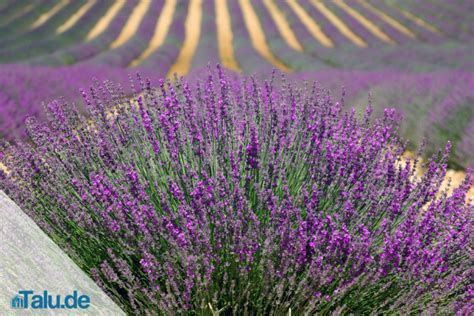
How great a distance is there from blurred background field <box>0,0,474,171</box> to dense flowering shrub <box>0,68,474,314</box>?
3.26 m

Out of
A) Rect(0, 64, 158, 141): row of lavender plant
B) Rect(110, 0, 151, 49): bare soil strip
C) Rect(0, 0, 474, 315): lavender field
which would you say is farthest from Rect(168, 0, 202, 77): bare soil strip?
Rect(0, 0, 474, 315): lavender field

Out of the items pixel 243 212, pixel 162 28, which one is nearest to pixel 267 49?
pixel 162 28

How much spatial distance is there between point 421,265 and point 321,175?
0.55 meters

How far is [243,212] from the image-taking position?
1904 mm

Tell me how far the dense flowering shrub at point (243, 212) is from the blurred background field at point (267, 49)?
10.7ft

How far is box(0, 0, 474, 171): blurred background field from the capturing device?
6.29 metres

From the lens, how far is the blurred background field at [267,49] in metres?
6.29

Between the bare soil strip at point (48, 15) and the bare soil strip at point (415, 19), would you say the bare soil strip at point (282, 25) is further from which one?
the bare soil strip at point (48, 15)

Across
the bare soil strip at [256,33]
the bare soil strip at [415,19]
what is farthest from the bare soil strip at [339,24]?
the bare soil strip at [256,33]

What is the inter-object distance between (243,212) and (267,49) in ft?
60.1

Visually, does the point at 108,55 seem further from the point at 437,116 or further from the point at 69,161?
the point at 69,161

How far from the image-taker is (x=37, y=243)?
5.72 ft

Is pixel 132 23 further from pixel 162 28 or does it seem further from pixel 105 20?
pixel 162 28

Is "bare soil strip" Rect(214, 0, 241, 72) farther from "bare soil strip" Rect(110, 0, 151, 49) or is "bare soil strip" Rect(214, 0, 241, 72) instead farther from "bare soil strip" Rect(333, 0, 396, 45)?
"bare soil strip" Rect(333, 0, 396, 45)
